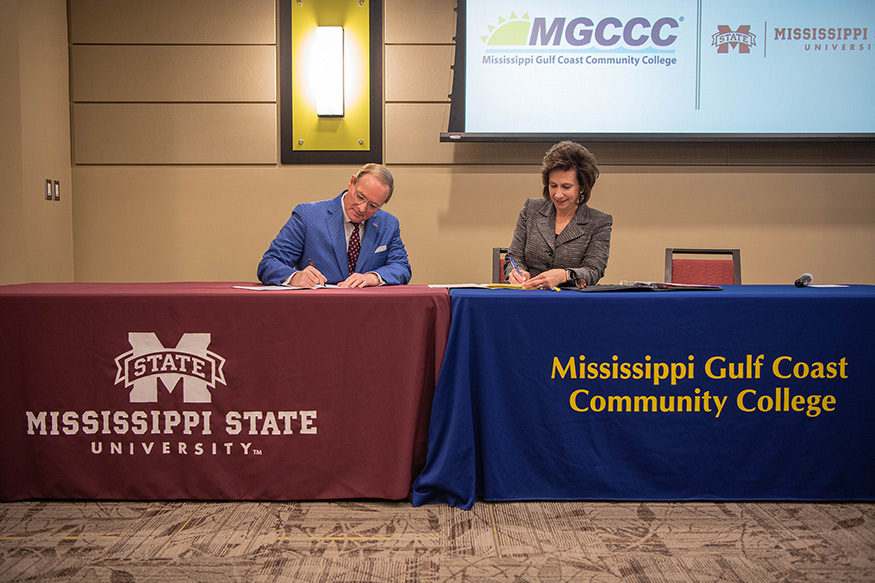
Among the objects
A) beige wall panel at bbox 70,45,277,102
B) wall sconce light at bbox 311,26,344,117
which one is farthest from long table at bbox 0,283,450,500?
beige wall panel at bbox 70,45,277,102

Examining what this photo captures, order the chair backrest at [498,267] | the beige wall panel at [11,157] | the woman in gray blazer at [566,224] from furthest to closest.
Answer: the beige wall panel at [11,157] → the chair backrest at [498,267] → the woman in gray blazer at [566,224]

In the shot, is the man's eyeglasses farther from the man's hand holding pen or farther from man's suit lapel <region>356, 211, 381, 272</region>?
the man's hand holding pen

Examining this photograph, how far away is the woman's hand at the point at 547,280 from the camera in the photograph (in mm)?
2229

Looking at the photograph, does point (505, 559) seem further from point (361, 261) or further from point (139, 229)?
point (139, 229)

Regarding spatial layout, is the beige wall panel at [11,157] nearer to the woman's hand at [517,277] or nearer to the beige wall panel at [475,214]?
the beige wall panel at [475,214]

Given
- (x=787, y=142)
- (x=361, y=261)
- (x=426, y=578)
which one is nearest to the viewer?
(x=426, y=578)

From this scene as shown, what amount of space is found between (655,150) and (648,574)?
2.71 m

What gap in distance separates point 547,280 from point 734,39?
221 cm

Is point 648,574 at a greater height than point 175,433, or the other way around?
point 175,433

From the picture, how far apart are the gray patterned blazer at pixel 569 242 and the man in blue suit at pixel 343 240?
56 centimetres

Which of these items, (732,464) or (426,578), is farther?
Result: (732,464)

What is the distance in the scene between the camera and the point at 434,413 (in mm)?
1936

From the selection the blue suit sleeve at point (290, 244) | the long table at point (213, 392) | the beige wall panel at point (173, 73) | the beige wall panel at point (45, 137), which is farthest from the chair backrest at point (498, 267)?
the beige wall panel at point (45, 137)

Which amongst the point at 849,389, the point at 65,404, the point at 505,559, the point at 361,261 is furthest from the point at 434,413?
the point at 849,389
